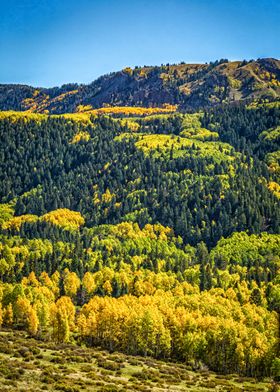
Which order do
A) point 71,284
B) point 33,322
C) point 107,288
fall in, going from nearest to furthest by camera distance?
point 33,322
point 71,284
point 107,288

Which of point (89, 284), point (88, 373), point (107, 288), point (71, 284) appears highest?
point (89, 284)

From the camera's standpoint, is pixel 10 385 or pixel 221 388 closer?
pixel 10 385

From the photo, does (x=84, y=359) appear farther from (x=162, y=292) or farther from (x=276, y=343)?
(x=162, y=292)

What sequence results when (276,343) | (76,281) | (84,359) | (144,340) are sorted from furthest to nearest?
(76,281)
(144,340)
(276,343)
(84,359)

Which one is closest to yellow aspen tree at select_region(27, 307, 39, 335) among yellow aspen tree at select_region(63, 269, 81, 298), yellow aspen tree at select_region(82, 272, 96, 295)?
yellow aspen tree at select_region(63, 269, 81, 298)

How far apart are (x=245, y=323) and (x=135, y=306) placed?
3523 cm

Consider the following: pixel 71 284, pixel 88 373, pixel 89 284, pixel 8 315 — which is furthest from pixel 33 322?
pixel 89 284

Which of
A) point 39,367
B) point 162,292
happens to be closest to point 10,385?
point 39,367

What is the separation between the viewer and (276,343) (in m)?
122

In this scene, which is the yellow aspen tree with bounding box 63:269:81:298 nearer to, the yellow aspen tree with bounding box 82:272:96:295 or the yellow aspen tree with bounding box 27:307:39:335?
the yellow aspen tree with bounding box 82:272:96:295

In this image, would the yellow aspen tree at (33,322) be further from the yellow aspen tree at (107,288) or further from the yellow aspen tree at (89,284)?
the yellow aspen tree at (107,288)

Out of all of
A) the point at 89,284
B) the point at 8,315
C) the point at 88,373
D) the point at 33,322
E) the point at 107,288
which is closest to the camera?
the point at 88,373

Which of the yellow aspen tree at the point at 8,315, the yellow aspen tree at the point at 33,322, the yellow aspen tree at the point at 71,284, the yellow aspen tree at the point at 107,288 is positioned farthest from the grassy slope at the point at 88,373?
the yellow aspen tree at the point at 107,288

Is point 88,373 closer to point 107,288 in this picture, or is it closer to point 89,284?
point 107,288
